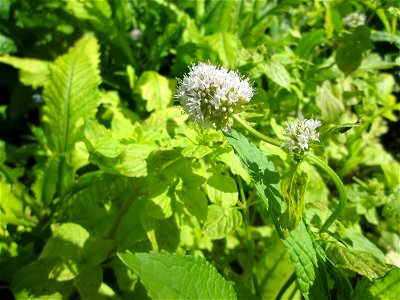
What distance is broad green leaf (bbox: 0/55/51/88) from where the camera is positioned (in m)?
1.77

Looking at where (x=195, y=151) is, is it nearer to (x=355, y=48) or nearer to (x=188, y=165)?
(x=188, y=165)

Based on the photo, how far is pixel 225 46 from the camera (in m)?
1.62

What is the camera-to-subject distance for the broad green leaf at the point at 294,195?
2.77 ft

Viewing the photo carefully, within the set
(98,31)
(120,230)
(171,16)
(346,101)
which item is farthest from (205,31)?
(120,230)

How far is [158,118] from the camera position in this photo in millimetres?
1433

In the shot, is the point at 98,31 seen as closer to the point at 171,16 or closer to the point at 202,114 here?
the point at 171,16

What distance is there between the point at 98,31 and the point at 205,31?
540 millimetres

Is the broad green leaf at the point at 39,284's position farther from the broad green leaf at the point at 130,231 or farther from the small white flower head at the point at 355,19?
the small white flower head at the point at 355,19

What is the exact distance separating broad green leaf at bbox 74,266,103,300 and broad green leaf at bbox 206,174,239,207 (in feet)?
1.34

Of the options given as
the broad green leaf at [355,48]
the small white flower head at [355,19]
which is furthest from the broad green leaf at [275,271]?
the small white flower head at [355,19]

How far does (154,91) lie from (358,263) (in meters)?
1.03

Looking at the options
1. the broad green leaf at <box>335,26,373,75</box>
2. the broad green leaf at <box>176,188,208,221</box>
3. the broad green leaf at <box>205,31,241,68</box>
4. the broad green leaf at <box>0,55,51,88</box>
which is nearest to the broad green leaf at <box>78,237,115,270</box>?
the broad green leaf at <box>176,188,208,221</box>

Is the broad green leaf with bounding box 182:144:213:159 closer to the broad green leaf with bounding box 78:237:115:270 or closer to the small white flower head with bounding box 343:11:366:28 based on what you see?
the broad green leaf with bounding box 78:237:115:270

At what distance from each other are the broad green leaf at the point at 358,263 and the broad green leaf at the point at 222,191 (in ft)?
0.87
